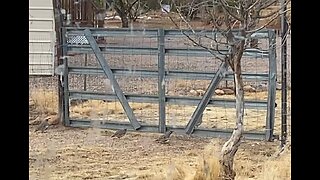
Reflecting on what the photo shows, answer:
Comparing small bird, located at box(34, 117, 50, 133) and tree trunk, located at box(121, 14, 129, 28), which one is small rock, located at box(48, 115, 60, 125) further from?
tree trunk, located at box(121, 14, 129, 28)

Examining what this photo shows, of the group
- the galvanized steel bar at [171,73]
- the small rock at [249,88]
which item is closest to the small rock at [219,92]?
the small rock at [249,88]

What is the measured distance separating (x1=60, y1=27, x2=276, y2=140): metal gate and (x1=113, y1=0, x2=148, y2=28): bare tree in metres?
0.22

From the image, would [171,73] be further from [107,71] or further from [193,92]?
[193,92]

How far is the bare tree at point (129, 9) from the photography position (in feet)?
12.9

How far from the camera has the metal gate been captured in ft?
11.4

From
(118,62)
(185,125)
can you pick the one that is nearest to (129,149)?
(185,125)

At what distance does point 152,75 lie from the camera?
372 cm

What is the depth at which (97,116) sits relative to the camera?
4043 mm

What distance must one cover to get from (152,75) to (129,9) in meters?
0.65

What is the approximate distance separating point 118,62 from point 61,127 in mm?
686


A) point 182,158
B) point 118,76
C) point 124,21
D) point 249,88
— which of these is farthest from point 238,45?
point 249,88
